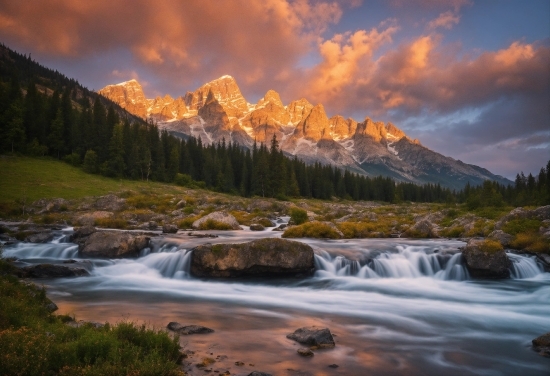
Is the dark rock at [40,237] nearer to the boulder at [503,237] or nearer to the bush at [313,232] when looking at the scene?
the bush at [313,232]

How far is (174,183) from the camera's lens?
297 feet

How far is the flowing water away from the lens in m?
9.16

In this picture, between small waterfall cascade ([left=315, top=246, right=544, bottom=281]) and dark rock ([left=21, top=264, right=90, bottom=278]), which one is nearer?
dark rock ([left=21, top=264, right=90, bottom=278])

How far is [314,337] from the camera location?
9734 mm

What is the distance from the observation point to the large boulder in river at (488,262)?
19.6m

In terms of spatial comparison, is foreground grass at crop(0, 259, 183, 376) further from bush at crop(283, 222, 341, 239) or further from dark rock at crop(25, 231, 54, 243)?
bush at crop(283, 222, 341, 239)

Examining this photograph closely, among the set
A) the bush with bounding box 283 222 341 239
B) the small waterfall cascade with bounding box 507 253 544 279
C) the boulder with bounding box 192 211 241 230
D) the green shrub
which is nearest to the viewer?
the small waterfall cascade with bounding box 507 253 544 279

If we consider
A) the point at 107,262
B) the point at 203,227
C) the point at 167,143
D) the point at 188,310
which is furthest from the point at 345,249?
the point at 167,143

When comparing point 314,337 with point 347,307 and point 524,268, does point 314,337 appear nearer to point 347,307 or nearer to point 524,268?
point 347,307

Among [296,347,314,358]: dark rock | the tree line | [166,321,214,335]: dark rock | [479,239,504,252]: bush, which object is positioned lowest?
[296,347,314,358]: dark rock

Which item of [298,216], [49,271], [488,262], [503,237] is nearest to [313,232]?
[298,216]

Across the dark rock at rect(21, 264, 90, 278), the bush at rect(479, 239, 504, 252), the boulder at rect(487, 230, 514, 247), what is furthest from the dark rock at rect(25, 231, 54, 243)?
the boulder at rect(487, 230, 514, 247)

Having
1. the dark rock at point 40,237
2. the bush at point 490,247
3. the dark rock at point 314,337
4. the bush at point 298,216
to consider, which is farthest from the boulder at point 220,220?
the dark rock at point 314,337

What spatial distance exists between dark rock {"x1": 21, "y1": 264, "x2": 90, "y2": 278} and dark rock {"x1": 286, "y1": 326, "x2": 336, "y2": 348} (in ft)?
45.2
